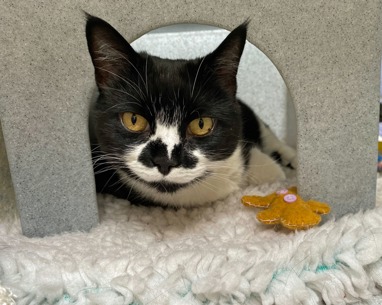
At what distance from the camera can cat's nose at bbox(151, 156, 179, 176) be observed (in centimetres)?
95

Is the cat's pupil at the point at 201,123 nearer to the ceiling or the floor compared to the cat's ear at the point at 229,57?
nearer to the floor

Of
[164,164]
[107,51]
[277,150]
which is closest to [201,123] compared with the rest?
[164,164]

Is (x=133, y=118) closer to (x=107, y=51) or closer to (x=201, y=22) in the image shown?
(x=107, y=51)

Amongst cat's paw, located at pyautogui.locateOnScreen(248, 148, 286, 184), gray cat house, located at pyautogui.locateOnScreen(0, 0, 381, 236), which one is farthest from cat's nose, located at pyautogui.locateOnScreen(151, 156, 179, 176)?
cat's paw, located at pyautogui.locateOnScreen(248, 148, 286, 184)

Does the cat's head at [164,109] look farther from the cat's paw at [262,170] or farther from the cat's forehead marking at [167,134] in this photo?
the cat's paw at [262,170]

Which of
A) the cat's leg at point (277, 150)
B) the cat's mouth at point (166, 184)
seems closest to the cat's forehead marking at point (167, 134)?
the cat's mouth at point (166, 184)

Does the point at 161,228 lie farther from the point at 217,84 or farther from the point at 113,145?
the point at 217,84

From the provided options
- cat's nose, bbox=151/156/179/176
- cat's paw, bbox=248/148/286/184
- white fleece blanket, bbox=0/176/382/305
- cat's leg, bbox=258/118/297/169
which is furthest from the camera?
cat's leg, bbox=258/118/297/169

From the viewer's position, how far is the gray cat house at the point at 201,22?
39.0 inches

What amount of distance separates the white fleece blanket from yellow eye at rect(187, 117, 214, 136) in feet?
0.85

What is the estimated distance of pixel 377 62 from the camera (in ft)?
3.35

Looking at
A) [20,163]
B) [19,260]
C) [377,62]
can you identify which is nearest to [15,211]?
[20,163]

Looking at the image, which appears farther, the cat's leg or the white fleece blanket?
the cat's leg

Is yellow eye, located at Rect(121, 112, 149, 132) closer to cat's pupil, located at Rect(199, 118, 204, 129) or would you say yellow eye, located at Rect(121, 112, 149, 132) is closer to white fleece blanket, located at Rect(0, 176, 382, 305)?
cat's pupil, located at Rect(199, 118, 204, 129)
